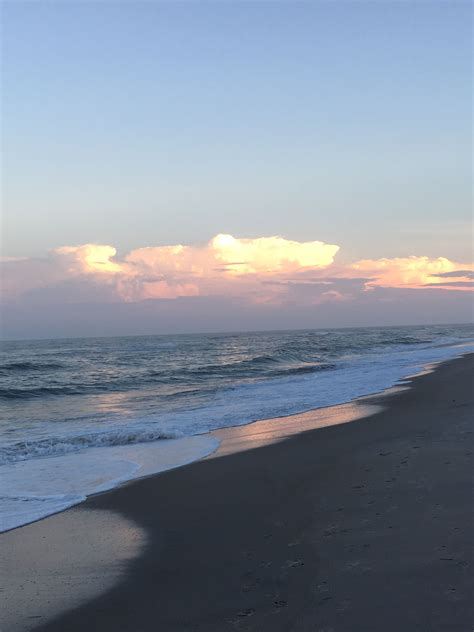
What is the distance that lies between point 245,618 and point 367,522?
7.15ft

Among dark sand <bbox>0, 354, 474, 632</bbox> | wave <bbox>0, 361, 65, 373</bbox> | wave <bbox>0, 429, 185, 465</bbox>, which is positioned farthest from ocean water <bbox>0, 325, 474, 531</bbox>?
wave <bbox>0, 361, 65, 373</bbox>

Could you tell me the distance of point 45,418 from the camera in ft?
61.3

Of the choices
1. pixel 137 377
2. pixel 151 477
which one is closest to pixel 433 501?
pixel 151 477

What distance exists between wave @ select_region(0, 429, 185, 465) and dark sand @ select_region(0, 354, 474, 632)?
3.49m

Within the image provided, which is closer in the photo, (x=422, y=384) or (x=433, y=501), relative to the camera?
(x=433, y=501)

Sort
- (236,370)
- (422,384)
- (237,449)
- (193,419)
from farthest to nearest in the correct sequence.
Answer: (236,370)
(422,384)
(193,419)
(237,449)

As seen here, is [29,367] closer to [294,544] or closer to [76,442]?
[76,442]

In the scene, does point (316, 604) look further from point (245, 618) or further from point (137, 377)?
point (137, 377)

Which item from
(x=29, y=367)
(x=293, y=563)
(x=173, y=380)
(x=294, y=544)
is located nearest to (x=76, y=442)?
(x=294, y=544)

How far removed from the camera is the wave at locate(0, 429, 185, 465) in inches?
476

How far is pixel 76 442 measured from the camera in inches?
516

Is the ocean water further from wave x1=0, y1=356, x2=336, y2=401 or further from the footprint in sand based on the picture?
the footprint in sand

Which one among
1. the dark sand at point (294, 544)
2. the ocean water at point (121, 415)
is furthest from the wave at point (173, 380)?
the dark sand at point (294, 544)

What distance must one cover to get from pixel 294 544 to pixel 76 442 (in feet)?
28.0
